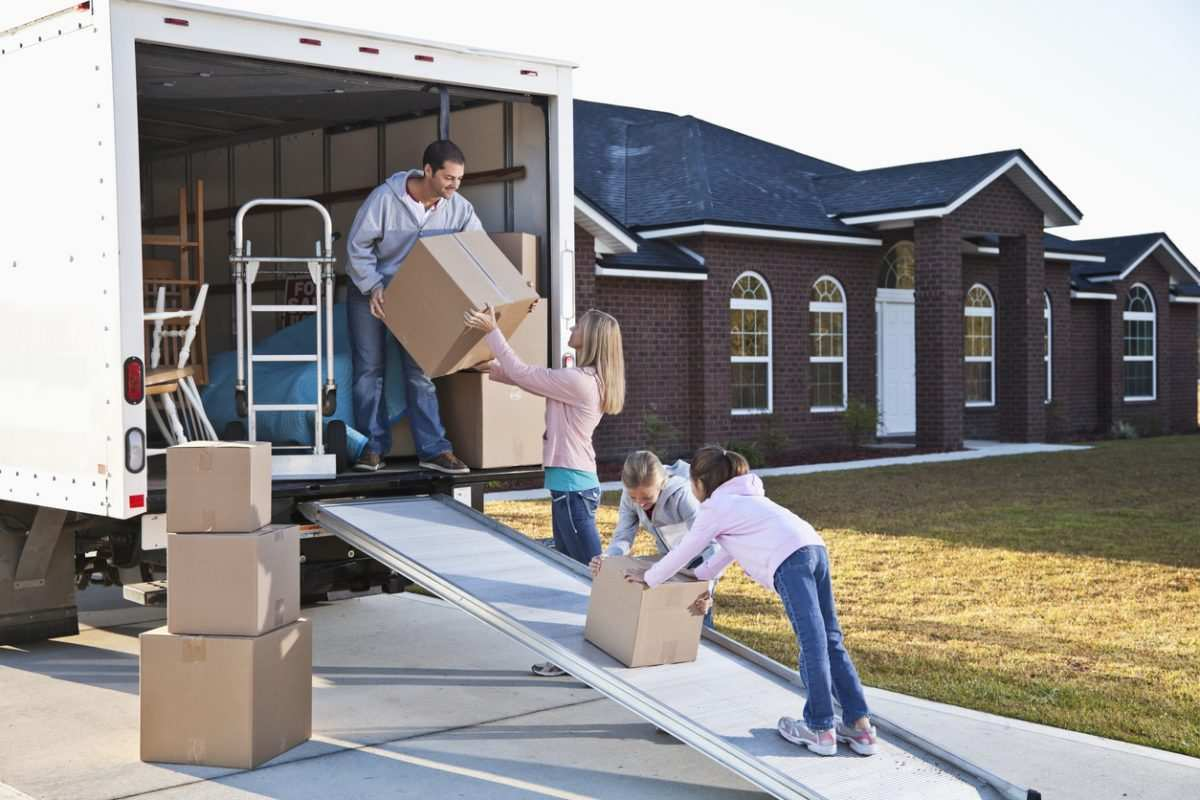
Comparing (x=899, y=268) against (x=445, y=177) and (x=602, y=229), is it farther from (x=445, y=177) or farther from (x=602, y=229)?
(x=445, y=177)

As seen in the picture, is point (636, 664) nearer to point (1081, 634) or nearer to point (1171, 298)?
point (1081, 634)

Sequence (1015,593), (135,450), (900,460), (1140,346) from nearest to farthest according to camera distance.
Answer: (135,450)
(1015,593)
(900,460)
(1140,346)

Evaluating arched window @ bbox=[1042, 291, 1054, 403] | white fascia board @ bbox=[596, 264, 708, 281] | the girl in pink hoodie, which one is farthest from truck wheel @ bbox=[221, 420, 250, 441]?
arched window @ bbox=[1042, 291, 1054, 403]

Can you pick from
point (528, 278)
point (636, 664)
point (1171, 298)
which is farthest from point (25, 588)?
point (1171, 298)

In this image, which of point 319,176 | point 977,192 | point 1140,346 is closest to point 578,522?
point 319,176

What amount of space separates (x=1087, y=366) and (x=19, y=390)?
78.0 feet

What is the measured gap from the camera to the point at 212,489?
554 cm

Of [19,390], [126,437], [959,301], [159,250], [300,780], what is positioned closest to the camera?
[300,780]

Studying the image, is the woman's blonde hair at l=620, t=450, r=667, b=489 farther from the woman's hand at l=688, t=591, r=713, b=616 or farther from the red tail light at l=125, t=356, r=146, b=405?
the red tail light at l=125, t=356, r=146, b=405

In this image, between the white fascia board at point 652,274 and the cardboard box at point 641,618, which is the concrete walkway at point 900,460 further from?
the cardboard box at point 641,618

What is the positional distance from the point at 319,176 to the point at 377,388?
2729mm

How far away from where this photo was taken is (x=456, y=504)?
7.12 metres

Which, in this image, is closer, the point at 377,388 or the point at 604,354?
the point at 604,354

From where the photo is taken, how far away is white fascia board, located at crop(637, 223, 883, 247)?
1953cm
